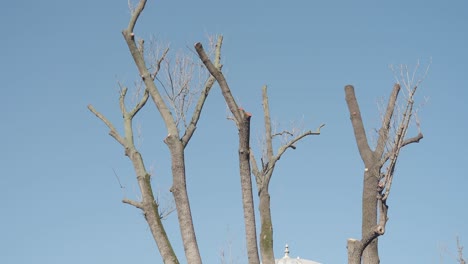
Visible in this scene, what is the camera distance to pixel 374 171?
1268cm

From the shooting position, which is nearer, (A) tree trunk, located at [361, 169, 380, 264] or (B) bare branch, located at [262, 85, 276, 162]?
(A) tree trunk, located at [361, 169, 380, 264]

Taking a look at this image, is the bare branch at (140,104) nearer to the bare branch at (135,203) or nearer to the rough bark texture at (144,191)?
the rough bark texture at (144,191)

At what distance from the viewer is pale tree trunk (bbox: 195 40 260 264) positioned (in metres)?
11.0

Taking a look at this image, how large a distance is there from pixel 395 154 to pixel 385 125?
2.50 feet

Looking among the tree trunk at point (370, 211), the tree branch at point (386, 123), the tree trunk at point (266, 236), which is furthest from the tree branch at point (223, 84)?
the tree trunk at point (266, 236)

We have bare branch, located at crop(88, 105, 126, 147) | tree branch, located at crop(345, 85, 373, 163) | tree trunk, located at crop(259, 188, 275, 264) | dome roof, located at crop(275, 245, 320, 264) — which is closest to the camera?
bare branch, located at crop(88, 105, 126, 147)

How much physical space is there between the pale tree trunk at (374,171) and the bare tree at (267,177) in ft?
7.83

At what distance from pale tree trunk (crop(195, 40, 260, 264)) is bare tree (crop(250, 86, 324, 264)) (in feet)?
7.76

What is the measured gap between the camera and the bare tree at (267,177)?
14.5m

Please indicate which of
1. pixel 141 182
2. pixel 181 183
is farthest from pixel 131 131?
pixel 181 183

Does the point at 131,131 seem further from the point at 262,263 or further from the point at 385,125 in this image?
the point at 385,125

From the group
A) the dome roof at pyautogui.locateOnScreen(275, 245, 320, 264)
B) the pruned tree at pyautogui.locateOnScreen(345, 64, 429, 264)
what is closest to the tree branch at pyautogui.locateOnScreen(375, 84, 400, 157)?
the pruned tree at pyautogui.locateOnScreen(345, 64, 429, 264)

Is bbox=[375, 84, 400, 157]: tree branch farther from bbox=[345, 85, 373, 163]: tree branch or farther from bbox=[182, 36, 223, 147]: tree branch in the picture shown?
bbox=[182, 36, 223, 147]: tree branch

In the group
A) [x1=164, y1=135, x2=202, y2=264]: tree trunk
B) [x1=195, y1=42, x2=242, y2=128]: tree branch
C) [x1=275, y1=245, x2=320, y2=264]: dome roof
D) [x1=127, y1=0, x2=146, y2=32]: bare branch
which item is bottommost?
[x1=164, y1=135, x2=202, y2=264]: tree trunk
